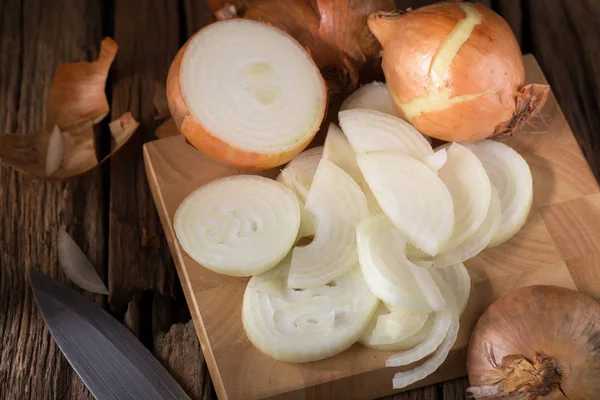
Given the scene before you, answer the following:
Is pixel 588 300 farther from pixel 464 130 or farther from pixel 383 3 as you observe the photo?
pixel 383 3

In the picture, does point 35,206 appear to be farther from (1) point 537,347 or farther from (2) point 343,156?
(1) point 537,347

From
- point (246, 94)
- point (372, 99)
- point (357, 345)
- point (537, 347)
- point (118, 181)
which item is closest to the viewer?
point (537, 347)

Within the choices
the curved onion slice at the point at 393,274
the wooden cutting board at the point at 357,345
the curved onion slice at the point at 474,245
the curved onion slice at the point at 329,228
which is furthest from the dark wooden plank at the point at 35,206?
the curved onion slice at the point at 474,245

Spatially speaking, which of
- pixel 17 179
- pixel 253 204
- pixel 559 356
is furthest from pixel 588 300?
pixel 17 179

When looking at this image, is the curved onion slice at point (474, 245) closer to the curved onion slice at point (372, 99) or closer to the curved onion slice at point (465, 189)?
the curved onion slice at point (465, 189)

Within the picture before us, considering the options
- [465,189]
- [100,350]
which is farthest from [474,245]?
[100,350]
